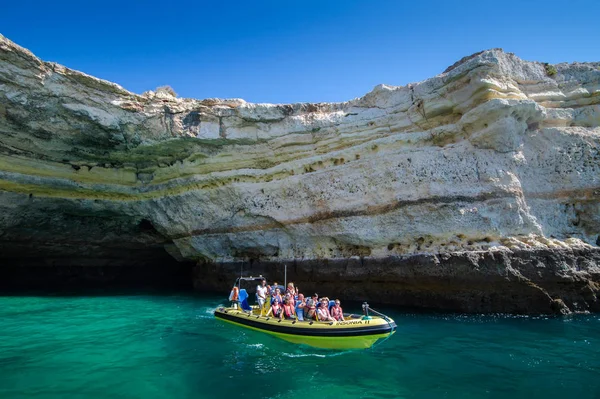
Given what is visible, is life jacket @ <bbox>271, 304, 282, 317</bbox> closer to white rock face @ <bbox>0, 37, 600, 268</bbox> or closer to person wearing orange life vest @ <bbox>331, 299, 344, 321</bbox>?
person wearing orange life vest @ <bbox>331, 299, 344, 321</bbox>

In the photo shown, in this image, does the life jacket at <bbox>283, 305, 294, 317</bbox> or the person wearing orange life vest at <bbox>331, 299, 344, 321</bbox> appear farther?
the life jacket at <bbox>283, 305, 294, 317</bbox>

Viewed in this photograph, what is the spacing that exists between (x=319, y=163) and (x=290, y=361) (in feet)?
29.4

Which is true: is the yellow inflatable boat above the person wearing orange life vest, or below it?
below

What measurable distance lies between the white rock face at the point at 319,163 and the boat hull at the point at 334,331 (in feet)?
17.6

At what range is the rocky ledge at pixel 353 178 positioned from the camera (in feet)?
41.2

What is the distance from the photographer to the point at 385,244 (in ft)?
46.5

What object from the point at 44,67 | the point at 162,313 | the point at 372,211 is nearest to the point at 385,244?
the point at 372,211

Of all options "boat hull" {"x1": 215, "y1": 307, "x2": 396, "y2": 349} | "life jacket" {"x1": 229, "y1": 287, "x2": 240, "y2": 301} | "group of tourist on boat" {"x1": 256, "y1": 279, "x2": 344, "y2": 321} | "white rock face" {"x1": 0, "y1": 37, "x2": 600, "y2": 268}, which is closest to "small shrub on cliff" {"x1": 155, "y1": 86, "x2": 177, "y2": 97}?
"white rock face" {"x1": 0, "y1": 37, "x2": 600, "y2": 268}

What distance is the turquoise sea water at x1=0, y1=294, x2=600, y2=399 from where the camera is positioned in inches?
263

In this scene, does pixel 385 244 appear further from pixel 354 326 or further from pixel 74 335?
pixel 74 335

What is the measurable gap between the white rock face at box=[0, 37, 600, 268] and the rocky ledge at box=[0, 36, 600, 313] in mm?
52

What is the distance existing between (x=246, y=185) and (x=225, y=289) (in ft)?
17.6

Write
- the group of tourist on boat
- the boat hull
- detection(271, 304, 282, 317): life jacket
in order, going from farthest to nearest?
detection(271, 304, 282, 317): life jacket < the group of tourist on boat < the boat hull

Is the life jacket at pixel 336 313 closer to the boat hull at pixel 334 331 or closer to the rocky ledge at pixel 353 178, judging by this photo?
the boat hull at pixel 334 331
